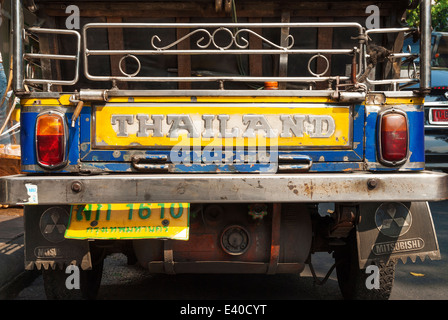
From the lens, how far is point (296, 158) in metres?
3.16

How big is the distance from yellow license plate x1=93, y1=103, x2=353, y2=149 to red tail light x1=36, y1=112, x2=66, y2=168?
197mm

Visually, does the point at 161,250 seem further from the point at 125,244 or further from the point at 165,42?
the point at 165,42

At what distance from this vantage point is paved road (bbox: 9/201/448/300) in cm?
413

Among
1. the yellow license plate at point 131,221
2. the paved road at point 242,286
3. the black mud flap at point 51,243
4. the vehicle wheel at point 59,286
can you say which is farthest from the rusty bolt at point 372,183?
the vehicle wheel at point 59,286

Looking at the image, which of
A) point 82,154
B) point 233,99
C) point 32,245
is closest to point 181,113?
point 233,99

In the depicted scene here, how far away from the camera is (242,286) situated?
4414 mm

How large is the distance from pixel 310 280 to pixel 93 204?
2403 millimetres

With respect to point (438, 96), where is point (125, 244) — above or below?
below

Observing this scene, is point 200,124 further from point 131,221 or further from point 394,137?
point 394,137

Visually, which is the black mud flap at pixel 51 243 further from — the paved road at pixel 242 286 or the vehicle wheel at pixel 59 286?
the paved road at pixel 242 286

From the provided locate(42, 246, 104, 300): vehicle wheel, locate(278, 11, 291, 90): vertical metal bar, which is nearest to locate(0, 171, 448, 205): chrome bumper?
locate(42, 246, 104, 300): vehicle wheel

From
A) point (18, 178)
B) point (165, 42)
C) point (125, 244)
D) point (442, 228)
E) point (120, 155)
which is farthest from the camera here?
point (442, 228)

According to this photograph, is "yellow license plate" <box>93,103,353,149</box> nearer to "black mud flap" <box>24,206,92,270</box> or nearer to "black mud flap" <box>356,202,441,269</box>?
"black mud flap" <box>24,206,92,270</box>

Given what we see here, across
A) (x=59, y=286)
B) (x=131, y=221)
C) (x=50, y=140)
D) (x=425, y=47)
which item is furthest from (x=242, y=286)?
(x=425, y=47)
